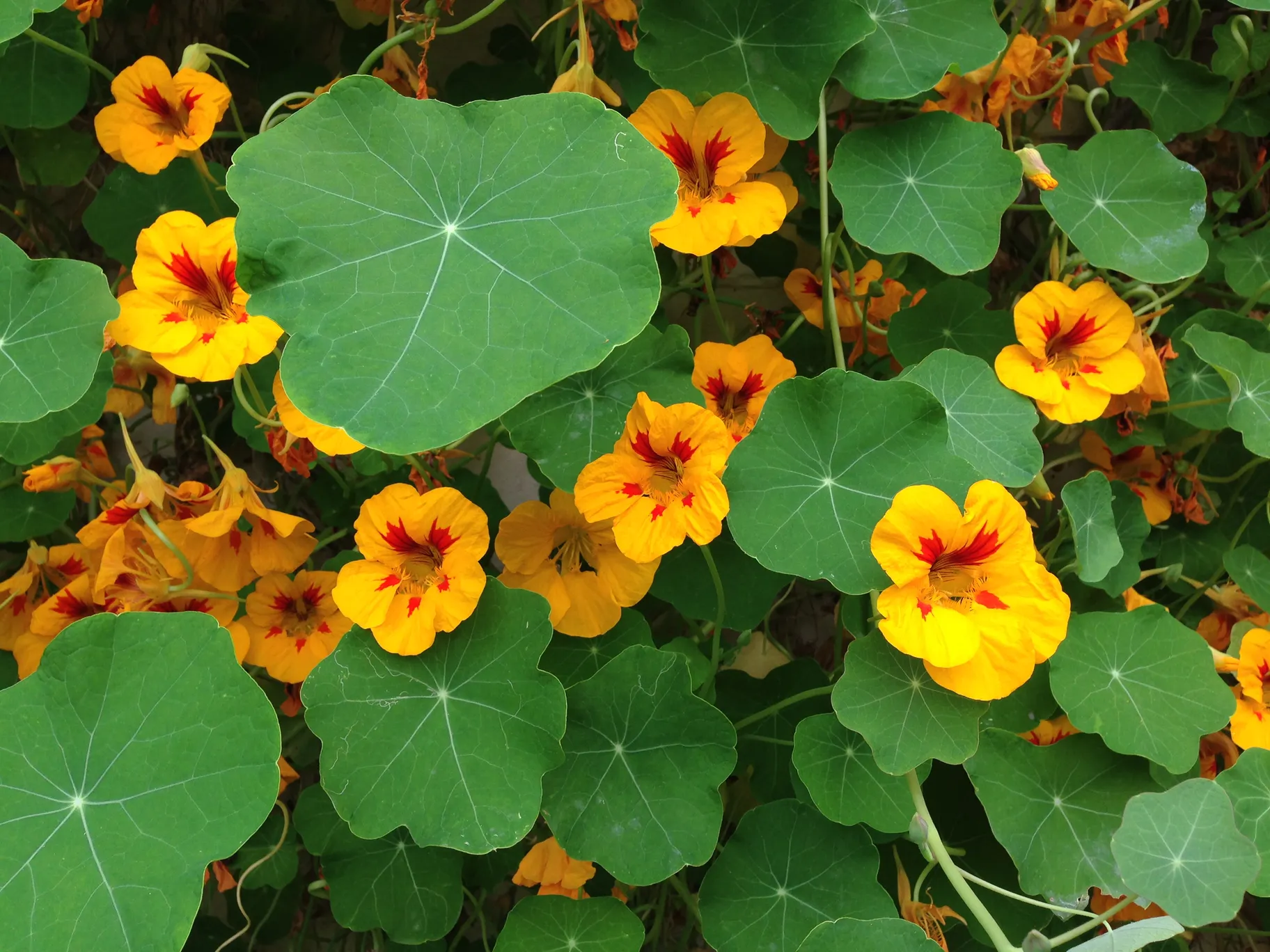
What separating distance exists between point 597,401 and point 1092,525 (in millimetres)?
718

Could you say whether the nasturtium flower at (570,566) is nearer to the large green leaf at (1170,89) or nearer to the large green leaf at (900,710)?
the large green leaf at (900,710)

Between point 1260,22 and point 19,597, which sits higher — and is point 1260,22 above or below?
above

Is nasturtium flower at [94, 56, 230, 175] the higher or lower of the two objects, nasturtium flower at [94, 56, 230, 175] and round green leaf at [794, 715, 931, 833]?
the higher

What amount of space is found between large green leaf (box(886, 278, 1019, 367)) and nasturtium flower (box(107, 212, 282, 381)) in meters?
0.96

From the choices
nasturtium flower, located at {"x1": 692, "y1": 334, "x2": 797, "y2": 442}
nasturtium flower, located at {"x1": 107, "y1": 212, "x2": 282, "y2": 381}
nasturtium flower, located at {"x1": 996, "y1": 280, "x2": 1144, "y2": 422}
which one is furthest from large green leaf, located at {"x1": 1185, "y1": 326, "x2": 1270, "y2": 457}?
nasturtium flower, located at {"x1": 107, "y1": 212, "x2": 282, "y2": 381}

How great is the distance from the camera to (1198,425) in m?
1.47

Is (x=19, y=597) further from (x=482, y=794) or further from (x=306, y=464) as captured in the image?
(x=482, y=794)

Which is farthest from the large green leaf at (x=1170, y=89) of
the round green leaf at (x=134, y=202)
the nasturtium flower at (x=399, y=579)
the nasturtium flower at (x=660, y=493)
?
the round green leaf at (x=134, y=202)

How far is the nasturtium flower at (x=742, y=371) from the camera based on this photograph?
4.32 feet

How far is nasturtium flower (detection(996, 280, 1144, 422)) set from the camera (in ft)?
4.31

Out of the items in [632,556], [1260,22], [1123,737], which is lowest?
[1123,737]

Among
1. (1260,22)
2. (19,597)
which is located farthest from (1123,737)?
(19,597)

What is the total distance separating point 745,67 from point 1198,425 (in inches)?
36.3

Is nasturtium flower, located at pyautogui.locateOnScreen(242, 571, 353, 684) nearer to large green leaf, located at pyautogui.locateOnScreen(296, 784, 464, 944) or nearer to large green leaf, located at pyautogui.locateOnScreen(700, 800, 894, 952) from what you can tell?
large green leaf, located at pyautogui.locateOnScreen(296, 784, 464, 944)
